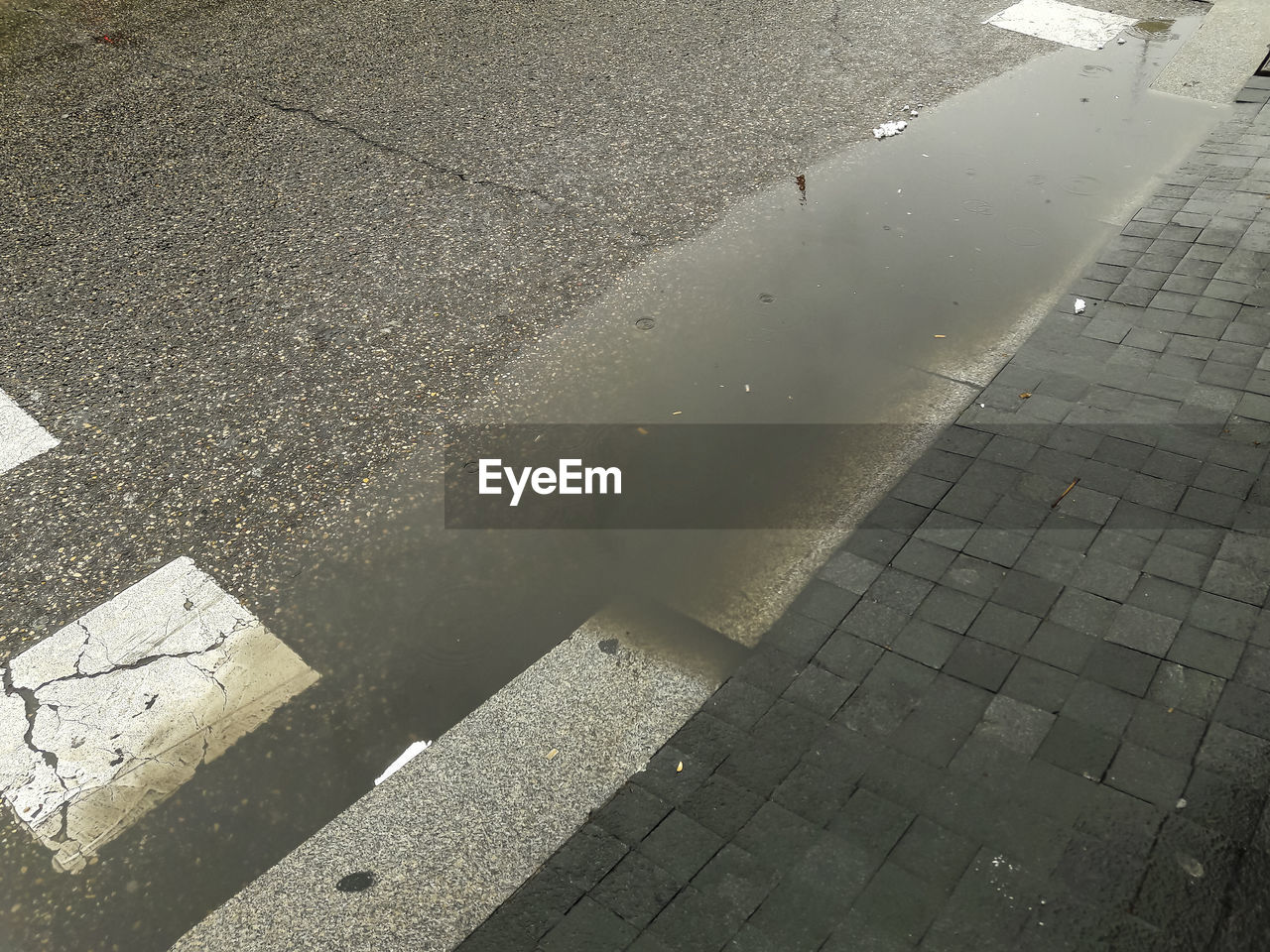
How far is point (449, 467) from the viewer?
4457 mm

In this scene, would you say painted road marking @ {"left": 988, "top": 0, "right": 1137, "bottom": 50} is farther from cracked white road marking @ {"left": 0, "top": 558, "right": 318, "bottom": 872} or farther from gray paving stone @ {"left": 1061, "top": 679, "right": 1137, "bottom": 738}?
cracked white road marking @ {"left": 0, "top": 558, "right": 318, "bottom": 872}

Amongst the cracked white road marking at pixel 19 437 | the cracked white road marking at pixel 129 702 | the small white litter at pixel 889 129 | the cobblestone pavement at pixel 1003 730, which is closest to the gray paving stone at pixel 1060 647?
the cobblestone pavement at pixel 1003 730

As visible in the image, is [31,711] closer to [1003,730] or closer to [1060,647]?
[1003,730]

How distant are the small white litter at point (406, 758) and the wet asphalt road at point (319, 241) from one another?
2.6 inches

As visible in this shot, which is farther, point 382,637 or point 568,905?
point 382,637

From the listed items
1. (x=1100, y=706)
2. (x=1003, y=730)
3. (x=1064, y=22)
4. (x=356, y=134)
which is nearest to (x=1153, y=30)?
(x=1064, y=22)

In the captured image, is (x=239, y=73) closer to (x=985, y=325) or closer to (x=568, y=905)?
(x=985, y=325)

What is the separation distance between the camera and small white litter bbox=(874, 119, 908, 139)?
6.94 meters

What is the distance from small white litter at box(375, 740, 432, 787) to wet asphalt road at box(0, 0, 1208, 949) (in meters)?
0.07

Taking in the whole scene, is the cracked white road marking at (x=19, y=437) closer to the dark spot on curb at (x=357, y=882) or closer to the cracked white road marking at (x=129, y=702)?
the cracked white road marking at (x=129, y=702)

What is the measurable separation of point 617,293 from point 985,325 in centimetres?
195

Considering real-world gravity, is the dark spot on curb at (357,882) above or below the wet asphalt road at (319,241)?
below

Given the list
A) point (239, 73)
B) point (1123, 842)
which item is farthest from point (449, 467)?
point (239, 73)

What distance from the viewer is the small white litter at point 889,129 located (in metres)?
6.94
